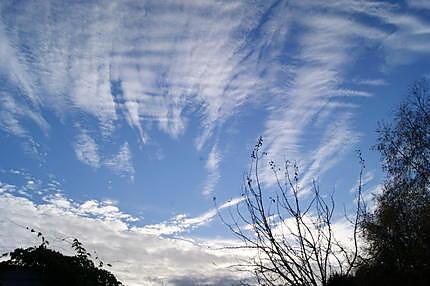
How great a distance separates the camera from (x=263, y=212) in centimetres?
585

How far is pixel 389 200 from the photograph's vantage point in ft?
58.0

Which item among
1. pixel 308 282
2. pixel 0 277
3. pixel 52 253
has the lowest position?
pixel 308 282

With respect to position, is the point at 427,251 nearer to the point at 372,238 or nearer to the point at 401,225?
the point at 401,225

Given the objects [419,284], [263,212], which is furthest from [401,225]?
[263,212]

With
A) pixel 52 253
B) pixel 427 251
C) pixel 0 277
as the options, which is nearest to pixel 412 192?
pixel 427 251

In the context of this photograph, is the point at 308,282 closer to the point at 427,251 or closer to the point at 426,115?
the point at 427,251

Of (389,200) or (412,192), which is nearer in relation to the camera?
(412,192)

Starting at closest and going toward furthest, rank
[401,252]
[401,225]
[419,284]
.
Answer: [419,284]
[401,252]
[401,225]

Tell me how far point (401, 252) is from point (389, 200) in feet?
11.6

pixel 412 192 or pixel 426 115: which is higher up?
pixel 426 115

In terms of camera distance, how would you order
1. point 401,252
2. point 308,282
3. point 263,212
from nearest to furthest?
point 308,282 < point 263,212 < point 401,252

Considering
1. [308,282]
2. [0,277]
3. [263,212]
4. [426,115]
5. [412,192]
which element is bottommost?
[308,282]

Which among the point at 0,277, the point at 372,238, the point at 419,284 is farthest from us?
the point at 372,238

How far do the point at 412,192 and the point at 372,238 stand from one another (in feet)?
8.27
